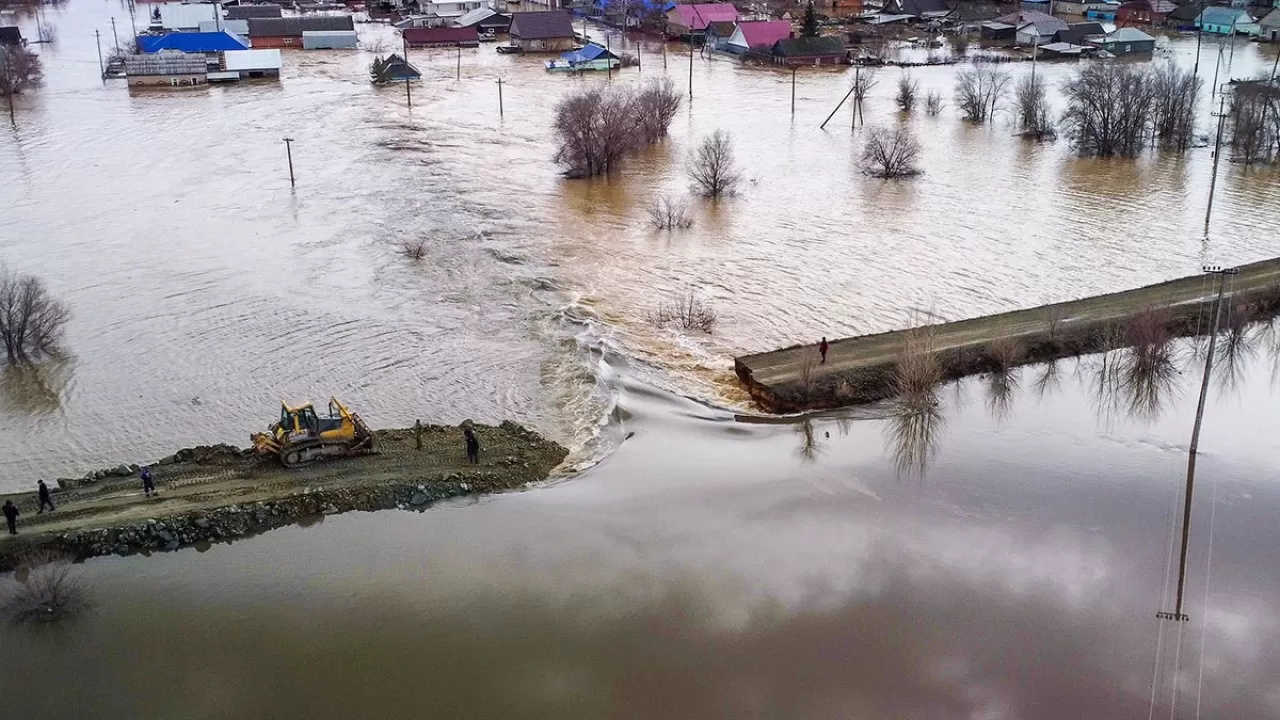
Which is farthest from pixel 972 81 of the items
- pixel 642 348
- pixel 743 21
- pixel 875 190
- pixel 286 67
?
pixel 286 67

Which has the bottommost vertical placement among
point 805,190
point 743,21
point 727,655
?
point 727,655

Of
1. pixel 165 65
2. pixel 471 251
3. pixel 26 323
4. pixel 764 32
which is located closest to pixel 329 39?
pixel 165 65

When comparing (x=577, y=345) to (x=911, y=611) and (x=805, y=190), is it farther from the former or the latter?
(x=805, y=190)

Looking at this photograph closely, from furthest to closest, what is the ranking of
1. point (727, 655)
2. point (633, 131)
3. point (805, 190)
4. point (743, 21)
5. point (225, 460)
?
point (743, 21) < point (633, 131) < point (805, 190) < point (225, 460) < point (727, 655)

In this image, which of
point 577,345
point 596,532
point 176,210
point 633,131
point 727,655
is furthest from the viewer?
point 633,131

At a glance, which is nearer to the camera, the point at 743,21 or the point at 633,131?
the point at 633,131

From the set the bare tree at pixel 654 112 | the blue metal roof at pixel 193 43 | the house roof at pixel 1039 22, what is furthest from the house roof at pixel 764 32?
the blue metal roof at pixel 193 43

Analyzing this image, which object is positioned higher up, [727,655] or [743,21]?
[743,21]

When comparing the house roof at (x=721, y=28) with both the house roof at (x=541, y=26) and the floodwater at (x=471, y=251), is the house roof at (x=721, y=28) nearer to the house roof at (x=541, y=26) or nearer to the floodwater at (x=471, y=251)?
the house roof at (x=541, y=26)
